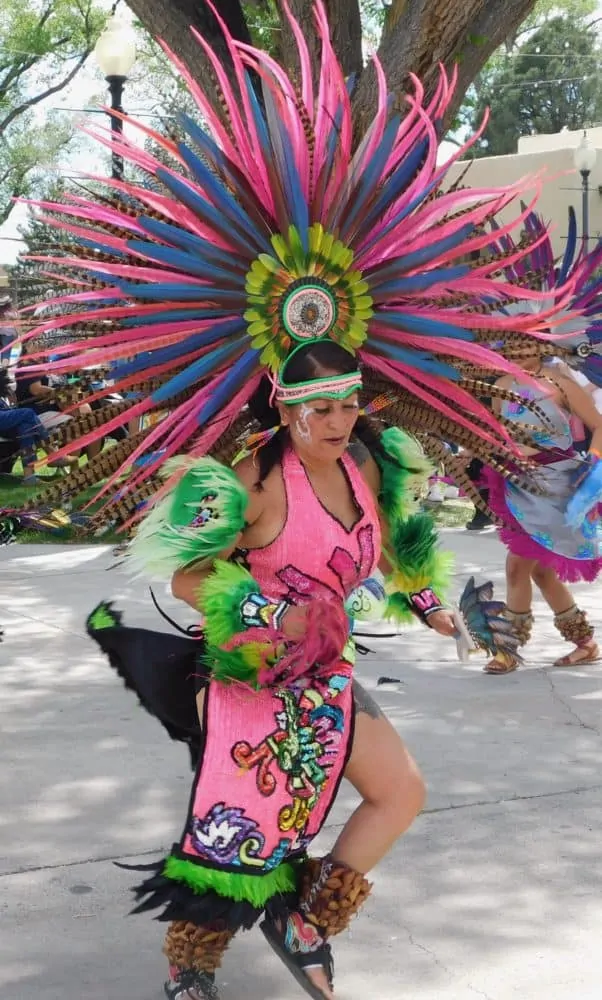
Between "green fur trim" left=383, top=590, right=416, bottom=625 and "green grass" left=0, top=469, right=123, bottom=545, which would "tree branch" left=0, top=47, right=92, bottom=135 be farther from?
"green fur trim" left=383, top=590, right=416, bottom=625

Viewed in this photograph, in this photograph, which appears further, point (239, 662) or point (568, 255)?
point (568, 255)

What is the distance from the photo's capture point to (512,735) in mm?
5836

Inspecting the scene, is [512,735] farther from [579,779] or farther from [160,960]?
[160,960]

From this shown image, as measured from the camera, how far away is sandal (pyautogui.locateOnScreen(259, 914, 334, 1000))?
332 cm

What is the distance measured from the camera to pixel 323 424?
134 inches

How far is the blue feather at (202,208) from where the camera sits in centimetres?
340

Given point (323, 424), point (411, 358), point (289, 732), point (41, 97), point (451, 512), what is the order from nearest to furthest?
1. point (289, 732)
2. point (323, 424)
3. point (411, 358)
4. point (451, 512)
5. point (41, 97)

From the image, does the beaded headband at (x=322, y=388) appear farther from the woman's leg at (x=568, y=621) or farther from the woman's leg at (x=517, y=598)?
the woman's leg at (x=568, y=621)

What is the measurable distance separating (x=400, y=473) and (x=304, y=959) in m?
1.27

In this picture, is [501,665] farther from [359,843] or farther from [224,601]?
[224,601]

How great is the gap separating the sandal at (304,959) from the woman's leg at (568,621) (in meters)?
3.87

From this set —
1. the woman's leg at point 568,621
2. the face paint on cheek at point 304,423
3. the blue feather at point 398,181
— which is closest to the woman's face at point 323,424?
the face paint on cheek at point 304,423

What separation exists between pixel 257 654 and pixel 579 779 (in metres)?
2.45

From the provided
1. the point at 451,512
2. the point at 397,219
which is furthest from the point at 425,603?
the point at 451,512
